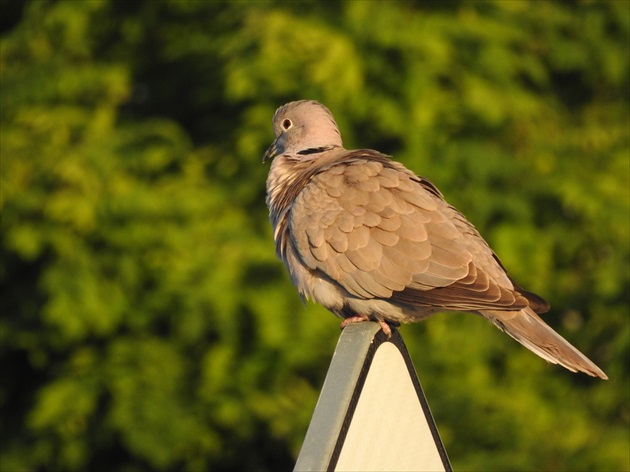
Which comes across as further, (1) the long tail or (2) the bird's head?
(2) the bird's head

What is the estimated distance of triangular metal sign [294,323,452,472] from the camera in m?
2.12

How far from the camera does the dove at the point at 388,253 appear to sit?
10.7 feet

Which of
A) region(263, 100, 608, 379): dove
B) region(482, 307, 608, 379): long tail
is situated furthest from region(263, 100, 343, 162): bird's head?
region(482, 307, 608, 379): long tail

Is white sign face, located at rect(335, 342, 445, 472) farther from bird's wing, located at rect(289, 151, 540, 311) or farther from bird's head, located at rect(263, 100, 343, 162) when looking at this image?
bird's head, located at rect(263, 100, 343, 162)

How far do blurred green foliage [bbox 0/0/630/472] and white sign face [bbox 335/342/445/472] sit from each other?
4.14 metres

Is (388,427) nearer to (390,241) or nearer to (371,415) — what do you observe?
(371,415)

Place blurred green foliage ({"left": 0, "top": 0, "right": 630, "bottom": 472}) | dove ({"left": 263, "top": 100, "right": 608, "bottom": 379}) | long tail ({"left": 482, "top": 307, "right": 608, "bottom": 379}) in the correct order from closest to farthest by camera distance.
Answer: long tail ({"left": 482, "top": 307, "right": 608, "bottom": 379})
dove ({"left": 263, "top": 100, "right": 608, "bottom": 379})
blurred green foliage ({"left": 0, "top": 0, "right": 630, "bottom": 472})

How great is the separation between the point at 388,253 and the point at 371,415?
4.03ft

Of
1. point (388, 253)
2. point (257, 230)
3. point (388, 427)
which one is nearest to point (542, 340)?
point (388, 253)

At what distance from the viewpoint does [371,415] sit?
2.23 m

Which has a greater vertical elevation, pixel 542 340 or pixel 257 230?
pixel 542 340

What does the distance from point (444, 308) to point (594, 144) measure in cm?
465

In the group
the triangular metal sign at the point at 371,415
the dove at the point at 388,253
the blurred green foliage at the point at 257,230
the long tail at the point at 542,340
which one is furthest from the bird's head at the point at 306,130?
the blurred green foliage at the point at 257,230

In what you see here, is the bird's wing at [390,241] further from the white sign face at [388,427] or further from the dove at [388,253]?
the white sign face at [388,427]
